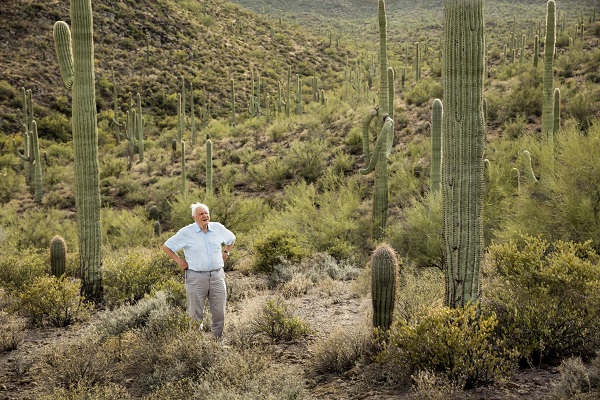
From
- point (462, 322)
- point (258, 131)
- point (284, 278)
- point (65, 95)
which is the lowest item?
point (284, 278)

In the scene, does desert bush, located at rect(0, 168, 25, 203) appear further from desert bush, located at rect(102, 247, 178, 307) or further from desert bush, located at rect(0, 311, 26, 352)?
desert bush, located at rect(0, 311, 26, 352)

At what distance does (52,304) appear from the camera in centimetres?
823

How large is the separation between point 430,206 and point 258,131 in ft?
65.4

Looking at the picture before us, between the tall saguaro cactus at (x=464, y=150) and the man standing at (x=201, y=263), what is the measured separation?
2.73 m

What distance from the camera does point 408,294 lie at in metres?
7.32

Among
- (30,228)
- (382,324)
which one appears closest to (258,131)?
(30,228)

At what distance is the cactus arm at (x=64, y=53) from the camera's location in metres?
9.58

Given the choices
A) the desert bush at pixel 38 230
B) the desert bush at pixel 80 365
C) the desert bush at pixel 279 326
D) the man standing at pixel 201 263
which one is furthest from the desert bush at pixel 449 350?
the desert bush at pixel 38 230

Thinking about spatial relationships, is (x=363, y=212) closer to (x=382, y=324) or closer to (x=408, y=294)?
(x=408, y=294)

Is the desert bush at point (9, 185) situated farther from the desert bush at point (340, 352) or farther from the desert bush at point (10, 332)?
the desert bush at point (340, 352)

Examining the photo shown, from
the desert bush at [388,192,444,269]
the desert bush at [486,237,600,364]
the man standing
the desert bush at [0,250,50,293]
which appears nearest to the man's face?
the man standing

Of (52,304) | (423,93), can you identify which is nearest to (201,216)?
(52,304)

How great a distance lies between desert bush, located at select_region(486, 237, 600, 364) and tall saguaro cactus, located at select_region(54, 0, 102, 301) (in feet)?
21.1

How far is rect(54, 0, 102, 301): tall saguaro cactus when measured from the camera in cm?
921
